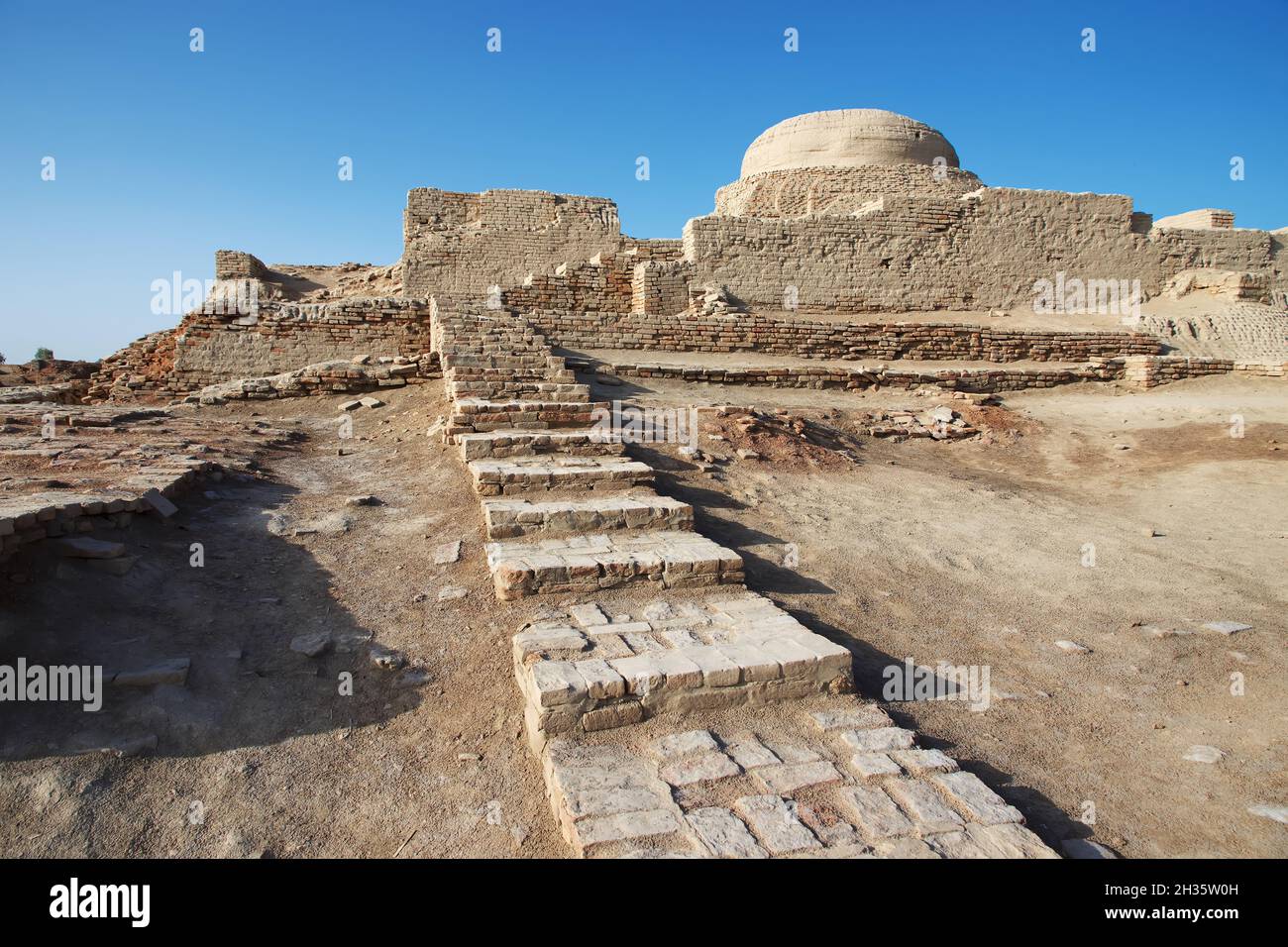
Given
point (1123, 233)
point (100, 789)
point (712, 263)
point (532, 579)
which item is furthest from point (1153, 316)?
point (100, 789)

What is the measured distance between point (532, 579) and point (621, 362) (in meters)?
7.06

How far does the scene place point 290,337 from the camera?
10.9 metres

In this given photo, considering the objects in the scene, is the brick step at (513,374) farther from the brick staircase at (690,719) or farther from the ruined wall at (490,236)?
the ruined wall at (490,236)

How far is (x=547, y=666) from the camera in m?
3.24

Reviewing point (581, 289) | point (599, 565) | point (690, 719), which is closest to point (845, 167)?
point (581, 289)

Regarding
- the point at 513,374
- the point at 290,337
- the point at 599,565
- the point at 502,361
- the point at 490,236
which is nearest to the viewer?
the point at 599,565

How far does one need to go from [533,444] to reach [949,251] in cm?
1381

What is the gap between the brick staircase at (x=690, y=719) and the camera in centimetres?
248

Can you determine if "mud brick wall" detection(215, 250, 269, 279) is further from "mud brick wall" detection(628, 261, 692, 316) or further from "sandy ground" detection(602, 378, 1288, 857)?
"sandy ground" detection(602, 378, 1288, 857)

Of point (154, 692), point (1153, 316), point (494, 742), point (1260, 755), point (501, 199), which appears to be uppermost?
point (501, 199)

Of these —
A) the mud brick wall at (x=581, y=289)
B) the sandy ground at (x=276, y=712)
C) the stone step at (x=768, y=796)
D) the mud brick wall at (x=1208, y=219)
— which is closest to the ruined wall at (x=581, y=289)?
the mud brick wall at (x=581, y=289)

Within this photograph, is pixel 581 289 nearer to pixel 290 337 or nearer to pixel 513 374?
pixel 290 337

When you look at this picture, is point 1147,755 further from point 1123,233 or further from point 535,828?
point 1123,233

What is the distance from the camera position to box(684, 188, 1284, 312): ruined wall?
15.4 m
